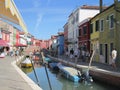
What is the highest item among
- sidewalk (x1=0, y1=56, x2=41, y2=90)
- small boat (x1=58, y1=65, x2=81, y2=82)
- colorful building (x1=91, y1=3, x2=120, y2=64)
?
colorful building (x1=91, y1=3, x2=120, y2=64)

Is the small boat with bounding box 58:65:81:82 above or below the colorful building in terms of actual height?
below

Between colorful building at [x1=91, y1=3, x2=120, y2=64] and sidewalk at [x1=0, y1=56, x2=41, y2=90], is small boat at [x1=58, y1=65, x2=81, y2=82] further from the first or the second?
sidewalk at [x1=0, y1=56, x2=41, y2=90]

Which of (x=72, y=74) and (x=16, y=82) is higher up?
(x=16, y=82)

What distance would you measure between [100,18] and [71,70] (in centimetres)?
1133

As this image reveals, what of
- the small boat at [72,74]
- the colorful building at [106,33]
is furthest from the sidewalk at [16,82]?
the colorful building at [106,33]

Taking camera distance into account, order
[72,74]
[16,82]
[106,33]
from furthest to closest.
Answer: [106,33]
[72,74]
[16,82]

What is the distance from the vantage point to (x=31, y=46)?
1035cm

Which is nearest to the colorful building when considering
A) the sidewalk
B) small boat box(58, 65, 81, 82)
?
small boat box(58, 65, 81, 82)

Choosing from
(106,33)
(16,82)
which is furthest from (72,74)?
(16,82)

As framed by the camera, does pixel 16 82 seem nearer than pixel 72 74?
Yes

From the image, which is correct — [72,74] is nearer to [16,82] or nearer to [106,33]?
[106,33]

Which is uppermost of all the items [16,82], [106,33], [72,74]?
[106,33]

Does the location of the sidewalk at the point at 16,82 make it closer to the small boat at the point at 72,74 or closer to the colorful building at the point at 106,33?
the small boat at the point at 72,74

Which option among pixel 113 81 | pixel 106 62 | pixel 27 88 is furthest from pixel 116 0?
pixel 27 88
